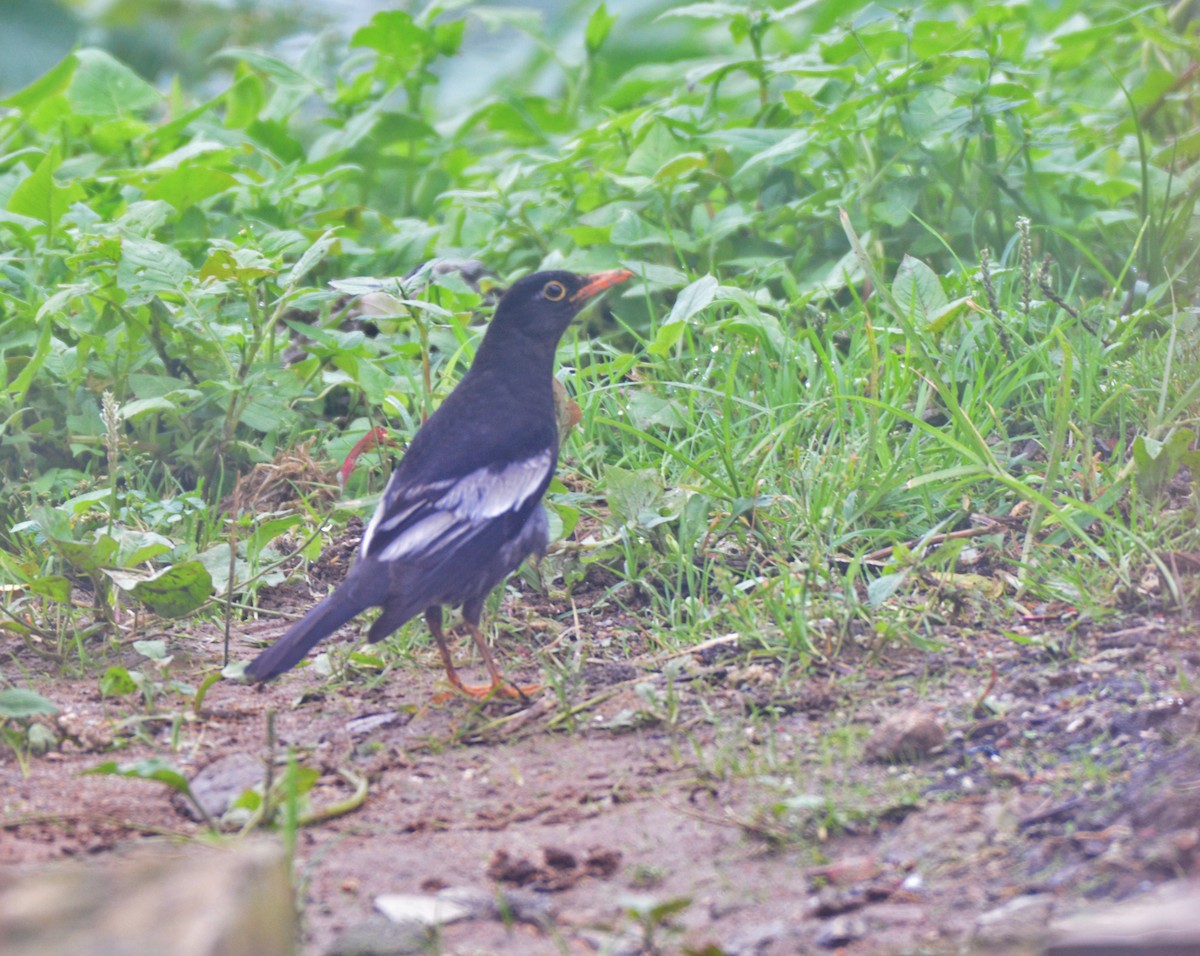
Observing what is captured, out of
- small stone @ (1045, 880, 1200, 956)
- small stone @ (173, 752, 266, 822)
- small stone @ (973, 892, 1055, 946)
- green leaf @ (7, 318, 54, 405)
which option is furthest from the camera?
green leaf @ (7, 318, 54, 405)

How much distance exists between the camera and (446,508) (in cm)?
393

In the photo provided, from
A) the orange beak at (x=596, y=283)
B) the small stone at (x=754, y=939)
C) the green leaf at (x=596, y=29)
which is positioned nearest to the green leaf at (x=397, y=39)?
the green leaf at (x=596, y=29)

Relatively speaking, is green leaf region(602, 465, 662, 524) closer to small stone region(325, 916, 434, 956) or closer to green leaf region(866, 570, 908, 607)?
green leaf region(866, 570, 908, 607)

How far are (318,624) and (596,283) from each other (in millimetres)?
1786

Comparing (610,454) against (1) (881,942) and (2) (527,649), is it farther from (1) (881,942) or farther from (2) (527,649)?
(1) (881,942)

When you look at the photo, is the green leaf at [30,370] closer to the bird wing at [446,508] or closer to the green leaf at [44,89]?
the bird wing at [446,508]

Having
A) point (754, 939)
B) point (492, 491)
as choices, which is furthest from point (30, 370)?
point (754, 939)

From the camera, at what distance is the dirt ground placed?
7.99 feet

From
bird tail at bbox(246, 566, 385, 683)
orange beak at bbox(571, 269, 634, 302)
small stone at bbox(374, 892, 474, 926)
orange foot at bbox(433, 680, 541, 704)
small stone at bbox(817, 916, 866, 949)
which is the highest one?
orange beak at bbox(571, 269, 634, 302)

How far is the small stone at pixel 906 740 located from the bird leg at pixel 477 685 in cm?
117

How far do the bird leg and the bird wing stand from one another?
0.86ft

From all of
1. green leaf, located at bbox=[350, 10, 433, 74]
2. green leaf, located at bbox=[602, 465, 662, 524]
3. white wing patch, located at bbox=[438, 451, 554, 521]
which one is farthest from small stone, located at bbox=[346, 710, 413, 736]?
green leaf, located at bbox=[350, 10, 433, 74]

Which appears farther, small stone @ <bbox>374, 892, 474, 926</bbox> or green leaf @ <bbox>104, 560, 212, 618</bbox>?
green leaf @ <bbox>104, 560, 212, 618</bbox>

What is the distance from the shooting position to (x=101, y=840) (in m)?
2.95
